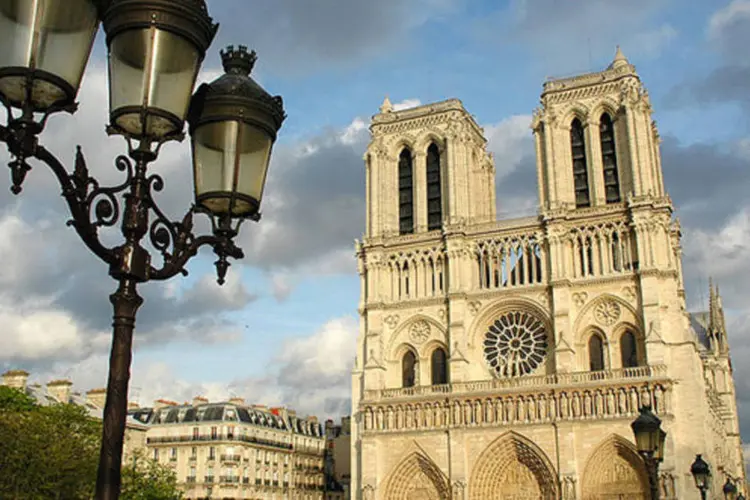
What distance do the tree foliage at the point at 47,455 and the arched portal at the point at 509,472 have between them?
44.8 feet

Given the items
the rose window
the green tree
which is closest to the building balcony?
the rose window

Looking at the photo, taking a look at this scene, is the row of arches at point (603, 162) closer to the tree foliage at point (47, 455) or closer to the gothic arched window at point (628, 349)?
the gothic arched window at point (628, 349)

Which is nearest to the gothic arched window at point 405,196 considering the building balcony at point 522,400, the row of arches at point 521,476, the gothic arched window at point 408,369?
the gothic arched window at point 408,369

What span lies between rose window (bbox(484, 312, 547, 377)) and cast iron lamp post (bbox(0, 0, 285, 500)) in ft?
113

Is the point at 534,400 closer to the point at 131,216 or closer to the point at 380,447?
the point at 380,447

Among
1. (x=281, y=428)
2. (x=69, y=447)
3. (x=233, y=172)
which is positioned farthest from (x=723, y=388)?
(x=233, y=172)

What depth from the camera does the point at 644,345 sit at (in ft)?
115

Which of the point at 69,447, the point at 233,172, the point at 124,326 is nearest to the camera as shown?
the point at 124,326

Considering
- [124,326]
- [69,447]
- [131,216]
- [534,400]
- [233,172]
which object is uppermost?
[534,400]

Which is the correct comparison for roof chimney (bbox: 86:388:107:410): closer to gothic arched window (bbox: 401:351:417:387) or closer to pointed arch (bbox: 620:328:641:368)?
gothic arched window (bbox: 401:351:417:387)

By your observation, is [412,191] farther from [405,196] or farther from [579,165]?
[579,165]

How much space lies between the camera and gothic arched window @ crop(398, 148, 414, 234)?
4184cm

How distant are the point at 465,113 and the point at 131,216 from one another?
128 feet

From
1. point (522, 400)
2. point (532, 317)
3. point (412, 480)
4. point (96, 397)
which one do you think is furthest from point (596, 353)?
point (96, 397)
